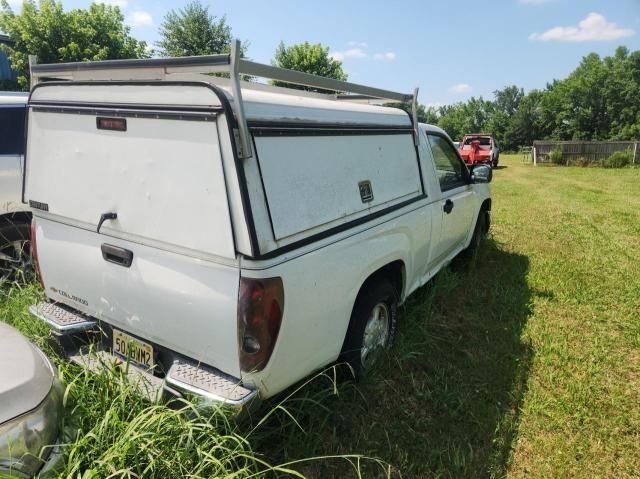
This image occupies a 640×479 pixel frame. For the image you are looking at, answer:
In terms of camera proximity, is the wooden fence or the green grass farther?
the wooden fence

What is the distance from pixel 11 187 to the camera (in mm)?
4645

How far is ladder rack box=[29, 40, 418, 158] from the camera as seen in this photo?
1895mm

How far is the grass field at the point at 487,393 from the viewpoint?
8.24ft

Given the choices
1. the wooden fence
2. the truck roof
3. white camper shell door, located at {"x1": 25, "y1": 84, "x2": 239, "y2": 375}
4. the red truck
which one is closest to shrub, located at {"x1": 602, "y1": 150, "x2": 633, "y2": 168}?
the wooden fence

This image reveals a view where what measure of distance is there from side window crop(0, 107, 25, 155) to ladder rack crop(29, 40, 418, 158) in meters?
2.34

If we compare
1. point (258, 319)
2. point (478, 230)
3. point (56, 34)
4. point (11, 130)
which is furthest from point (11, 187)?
point (56, 34)

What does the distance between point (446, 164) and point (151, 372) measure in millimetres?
3525

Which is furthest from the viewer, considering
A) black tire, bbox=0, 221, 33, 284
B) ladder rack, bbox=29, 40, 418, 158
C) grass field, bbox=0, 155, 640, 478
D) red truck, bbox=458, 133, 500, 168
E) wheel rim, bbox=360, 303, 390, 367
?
red truck, bbox=458, 133, 500, 168

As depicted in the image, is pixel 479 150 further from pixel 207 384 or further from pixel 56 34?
pixel 207 384

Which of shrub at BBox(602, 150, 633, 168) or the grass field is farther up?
shrub at BBox(602, 150, 633, 168)

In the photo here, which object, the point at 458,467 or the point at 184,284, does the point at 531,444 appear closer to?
the point at 458,467

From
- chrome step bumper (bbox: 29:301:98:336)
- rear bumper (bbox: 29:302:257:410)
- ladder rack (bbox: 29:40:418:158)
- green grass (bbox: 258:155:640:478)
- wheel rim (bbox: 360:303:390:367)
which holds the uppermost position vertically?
ladder rack (bbox: 29:40:418:158)

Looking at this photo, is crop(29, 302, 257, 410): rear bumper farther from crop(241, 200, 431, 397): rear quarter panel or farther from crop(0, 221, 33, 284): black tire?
crop(0, 221, 33, 284): black tire

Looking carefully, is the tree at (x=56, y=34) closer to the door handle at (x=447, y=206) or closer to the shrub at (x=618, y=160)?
the door handle at (x=447, y=206)
